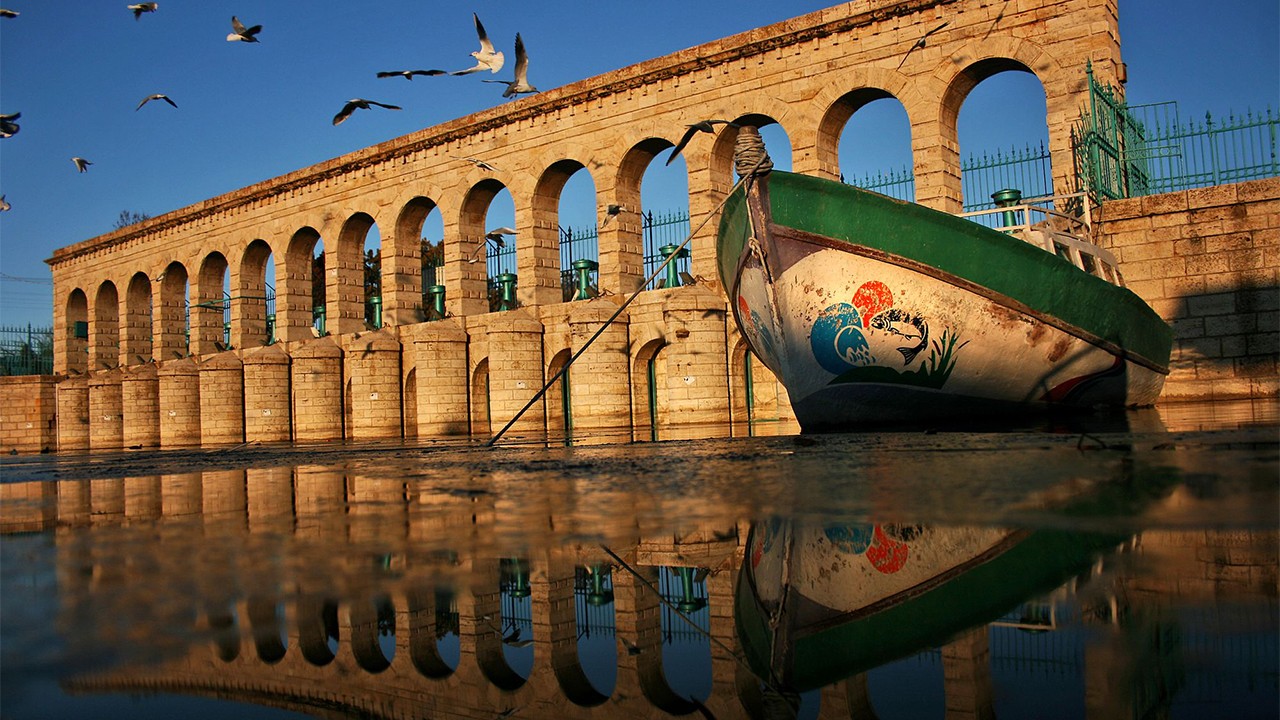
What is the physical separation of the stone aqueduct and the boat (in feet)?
25.2

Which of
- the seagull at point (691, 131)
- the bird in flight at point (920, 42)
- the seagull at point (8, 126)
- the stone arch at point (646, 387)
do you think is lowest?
the stone arch at point (646, 387)

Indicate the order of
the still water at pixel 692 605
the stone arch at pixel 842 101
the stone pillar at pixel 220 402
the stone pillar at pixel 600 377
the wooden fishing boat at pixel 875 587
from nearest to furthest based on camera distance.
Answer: the still water at pixel 692 605
the wooden fishing boat at pixel 875 587
the stone arch at pixel 842 101
the stone pillar at pixel 600 377
the stone pillar at pixel 220 402

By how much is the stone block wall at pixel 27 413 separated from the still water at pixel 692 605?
37353 mm

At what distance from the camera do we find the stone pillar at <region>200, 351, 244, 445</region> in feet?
92.9

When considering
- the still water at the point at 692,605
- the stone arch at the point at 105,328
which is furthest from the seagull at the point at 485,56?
the stone arch at the point at 105,328

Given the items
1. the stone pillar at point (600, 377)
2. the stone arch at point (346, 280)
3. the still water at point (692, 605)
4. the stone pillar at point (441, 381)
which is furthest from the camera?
the stone arch at point (346, 280)

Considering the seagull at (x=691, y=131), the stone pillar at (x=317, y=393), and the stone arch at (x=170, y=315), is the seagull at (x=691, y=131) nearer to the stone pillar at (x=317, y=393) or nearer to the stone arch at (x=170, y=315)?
the stone pillar at (x=317, y=393)

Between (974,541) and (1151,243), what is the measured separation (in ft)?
42.7

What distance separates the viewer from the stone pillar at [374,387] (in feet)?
80.0

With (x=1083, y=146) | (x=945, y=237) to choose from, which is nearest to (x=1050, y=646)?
(x=945, y=237)

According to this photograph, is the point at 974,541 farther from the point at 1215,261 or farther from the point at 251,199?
the point at 251,199

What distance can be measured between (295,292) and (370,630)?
96.2 feet

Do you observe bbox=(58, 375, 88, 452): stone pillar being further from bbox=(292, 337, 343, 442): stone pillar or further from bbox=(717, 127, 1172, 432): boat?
bbox=(717, 127, 1172, 432): boat

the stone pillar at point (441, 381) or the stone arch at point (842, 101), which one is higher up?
the stone arch at point (842, 101)
